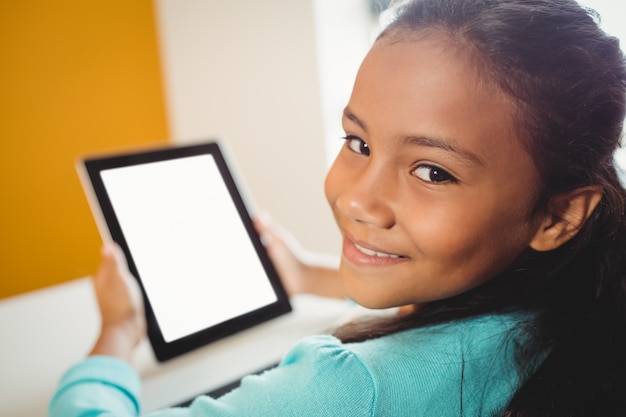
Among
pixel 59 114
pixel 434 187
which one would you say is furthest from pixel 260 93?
pixel 434 187

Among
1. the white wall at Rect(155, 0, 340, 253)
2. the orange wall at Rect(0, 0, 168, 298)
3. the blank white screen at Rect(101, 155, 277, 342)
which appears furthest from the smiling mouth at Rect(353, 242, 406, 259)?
the orange wall at Rect(0, 0, 168, 298)

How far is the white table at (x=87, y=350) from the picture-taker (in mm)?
677

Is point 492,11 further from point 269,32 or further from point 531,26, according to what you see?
point 269,32

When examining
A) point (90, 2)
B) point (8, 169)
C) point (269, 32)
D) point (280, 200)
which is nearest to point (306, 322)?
point (280, 200)

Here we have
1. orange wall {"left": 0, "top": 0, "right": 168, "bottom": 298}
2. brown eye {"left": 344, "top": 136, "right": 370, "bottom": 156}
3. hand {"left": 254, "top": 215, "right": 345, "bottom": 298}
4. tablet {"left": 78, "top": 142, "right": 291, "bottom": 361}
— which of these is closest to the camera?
brown eye {"left": 344, "top": 136, "right": 370, "bottom": 156}

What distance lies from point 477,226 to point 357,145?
0.50 ft

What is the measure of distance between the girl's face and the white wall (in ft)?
4.63

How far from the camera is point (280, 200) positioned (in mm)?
2059

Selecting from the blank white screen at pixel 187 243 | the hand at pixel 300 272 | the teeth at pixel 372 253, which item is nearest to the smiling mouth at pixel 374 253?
the teeth at pixel 372 253

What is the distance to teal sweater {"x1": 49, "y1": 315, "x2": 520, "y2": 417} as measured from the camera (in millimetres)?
446

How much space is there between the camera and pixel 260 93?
2.03 meters

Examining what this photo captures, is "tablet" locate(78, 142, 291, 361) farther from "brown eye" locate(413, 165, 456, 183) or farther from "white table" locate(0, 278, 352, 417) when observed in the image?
"brown eye" locate(413, 165, 456, 183)

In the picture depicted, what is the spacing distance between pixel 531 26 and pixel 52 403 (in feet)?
1.86

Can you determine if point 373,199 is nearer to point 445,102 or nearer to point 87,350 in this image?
point 445,102
